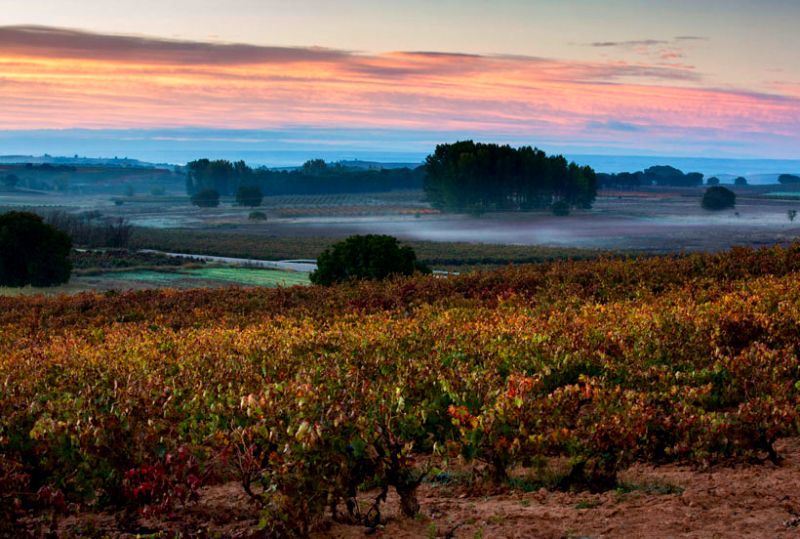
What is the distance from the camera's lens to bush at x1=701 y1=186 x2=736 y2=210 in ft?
573

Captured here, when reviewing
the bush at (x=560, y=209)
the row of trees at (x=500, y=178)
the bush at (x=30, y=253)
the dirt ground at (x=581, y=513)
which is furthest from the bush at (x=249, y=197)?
the dirt ground at (x=581, y=513)

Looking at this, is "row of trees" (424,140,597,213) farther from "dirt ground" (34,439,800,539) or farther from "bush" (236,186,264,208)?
"dirt ground" (34,439,800,539)

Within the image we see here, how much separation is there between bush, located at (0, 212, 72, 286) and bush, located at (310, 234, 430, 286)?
28514 mm

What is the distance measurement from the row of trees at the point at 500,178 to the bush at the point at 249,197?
45.3 meters

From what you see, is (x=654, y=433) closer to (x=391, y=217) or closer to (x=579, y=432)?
(x=579, y=432)

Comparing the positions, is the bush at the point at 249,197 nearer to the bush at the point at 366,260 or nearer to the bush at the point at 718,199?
the bush at the point at 718,199

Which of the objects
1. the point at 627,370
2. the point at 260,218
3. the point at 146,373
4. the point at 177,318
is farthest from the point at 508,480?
the point at 260,218

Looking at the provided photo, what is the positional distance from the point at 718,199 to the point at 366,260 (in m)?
A: 143

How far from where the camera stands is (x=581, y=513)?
7.75 metres

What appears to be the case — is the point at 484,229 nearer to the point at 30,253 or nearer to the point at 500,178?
the point at 500,178

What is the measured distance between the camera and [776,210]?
17188 cm

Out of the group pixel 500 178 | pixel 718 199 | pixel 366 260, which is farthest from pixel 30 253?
pixel 718 199

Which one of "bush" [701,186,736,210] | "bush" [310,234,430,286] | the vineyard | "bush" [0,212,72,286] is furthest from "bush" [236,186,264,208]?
the vineyard

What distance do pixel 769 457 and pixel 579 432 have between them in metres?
1.82
